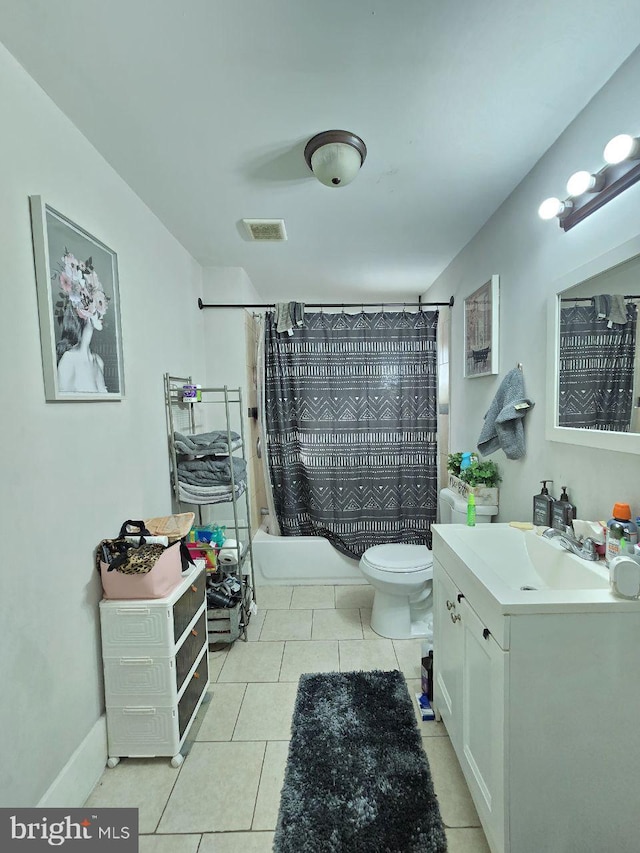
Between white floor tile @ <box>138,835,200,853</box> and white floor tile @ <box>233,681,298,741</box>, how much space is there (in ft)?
1.16

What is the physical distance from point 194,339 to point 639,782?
270 centimetres

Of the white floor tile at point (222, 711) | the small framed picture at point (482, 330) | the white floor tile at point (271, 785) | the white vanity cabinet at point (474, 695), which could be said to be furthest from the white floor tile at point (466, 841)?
the small framed picture at point (482, 330)

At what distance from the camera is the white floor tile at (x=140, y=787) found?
1.20 meters

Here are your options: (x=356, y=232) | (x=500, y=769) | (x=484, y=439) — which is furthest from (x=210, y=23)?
(x=500, y=769)

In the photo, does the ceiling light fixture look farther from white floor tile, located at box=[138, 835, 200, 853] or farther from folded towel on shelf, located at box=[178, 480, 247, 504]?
white floor tile, located at box=[138, 835, 200, 853]

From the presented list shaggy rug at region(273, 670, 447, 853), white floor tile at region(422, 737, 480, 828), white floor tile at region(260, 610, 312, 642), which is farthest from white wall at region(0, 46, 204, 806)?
white floor tile at region(422, 737, 480, 828)

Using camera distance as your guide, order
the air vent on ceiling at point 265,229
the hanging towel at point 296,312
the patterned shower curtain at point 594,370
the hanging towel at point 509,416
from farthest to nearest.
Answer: the hanging towel at point 296,312 < the air vent on ceiling at point 265,229 < the hanging towel at point 509,416 < the patterned shower curtain at point 594,370

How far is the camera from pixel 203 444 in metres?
2.02

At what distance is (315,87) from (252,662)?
245cm

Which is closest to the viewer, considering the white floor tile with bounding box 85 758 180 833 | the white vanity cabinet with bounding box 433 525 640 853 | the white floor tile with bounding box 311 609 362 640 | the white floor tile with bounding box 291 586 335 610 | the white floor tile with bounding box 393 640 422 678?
the white vanity cabinet with bounding box 433 525 640 853

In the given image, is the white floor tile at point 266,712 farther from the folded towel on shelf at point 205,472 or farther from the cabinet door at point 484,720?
the folded towel on shelf at point 205,472

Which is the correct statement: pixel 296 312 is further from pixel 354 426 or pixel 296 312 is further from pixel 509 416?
pixel 509 416

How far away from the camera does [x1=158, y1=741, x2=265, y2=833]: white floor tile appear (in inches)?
45.5

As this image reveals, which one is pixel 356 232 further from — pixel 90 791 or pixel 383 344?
pixel 90 791
